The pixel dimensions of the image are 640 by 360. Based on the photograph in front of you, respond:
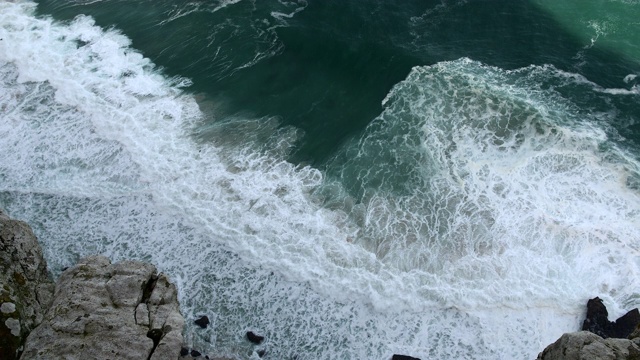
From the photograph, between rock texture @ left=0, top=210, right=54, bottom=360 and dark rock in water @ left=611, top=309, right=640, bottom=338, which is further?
dark rock in water @ left=611, top=309, right=640, bottom=338

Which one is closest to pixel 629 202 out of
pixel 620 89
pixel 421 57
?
pixel 620 89

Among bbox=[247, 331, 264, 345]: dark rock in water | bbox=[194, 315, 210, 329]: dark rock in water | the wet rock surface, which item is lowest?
bbox=[247, 331, 264, 345]: dark rock in water

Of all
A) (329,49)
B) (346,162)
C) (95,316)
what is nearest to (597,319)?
(346,162)

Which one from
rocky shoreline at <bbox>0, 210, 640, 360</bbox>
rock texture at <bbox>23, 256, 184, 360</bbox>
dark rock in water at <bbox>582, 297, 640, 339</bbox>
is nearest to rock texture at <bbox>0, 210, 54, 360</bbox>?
rocky shoreline at <bbox>0, 210, 640, 360</bbox>

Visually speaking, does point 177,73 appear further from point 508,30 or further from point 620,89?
point 620,89

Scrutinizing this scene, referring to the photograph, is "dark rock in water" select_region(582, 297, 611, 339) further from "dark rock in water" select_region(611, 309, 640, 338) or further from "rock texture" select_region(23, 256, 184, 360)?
"rock texture" select_region(23, 256, 184, 360)

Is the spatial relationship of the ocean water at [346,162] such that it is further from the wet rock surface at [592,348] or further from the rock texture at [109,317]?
the wet rock surface at [592,348]

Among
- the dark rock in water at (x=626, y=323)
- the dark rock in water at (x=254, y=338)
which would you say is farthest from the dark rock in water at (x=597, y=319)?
the dark rock in water at (x=254, y=338)
